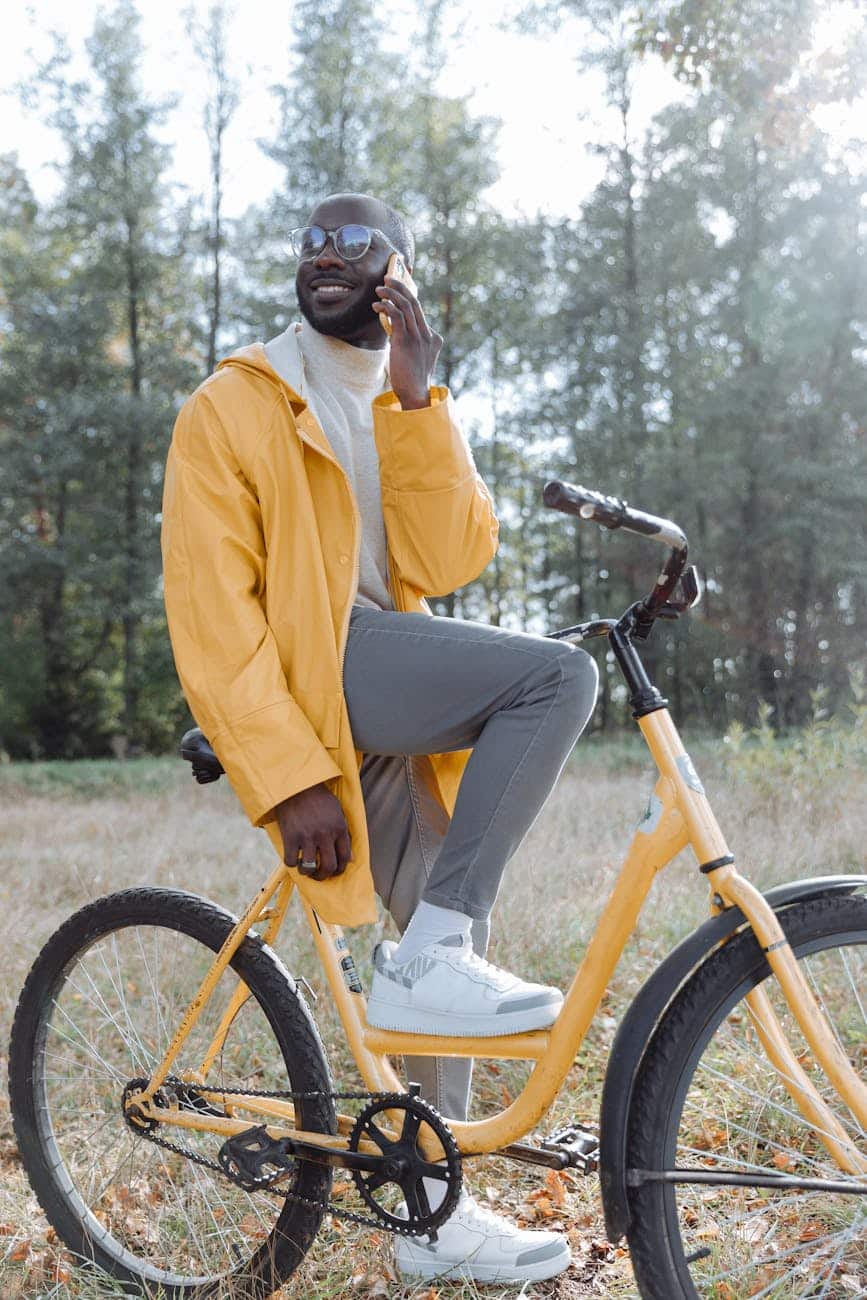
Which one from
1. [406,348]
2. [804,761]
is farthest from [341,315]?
[804,761]

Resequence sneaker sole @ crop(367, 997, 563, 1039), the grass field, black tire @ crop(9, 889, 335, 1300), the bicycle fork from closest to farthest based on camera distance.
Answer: the bicycle fork
sneaker sole @ crop(367, 997, 563, 1039)
black tire @ crop(9, 889, 335, 1300)
the grass field

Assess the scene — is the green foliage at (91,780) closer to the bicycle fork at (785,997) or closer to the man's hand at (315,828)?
the man's hand at (315,828)

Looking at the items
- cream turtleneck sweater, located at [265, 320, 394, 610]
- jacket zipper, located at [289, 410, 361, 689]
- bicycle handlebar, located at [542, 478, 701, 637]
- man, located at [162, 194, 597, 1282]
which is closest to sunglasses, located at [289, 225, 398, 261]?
man, located at [162, 194, 597, 1282]

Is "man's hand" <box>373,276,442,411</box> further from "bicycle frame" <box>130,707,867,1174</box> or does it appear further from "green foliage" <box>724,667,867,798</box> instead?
"green foliage" <box>724,667,867,798</box>

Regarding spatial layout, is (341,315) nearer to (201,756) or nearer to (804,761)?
(201,756)

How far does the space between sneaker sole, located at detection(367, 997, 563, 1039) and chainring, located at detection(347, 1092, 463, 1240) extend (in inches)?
7.8

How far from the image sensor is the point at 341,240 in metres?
2.33

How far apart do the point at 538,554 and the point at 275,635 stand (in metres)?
21.2

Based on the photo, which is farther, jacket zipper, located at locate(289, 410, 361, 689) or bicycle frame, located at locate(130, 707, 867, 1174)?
jacket zipper, located at locate(289, 410, 361, 689)

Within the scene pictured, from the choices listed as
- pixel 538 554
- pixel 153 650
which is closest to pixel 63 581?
pixel 153 650

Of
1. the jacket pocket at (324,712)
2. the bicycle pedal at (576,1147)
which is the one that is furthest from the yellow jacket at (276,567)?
the bicycle pedal at (576,1147)

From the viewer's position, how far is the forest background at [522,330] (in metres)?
18.1

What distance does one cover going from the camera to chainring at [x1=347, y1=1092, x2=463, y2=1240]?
2.14 m

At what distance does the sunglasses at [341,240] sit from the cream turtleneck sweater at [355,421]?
16 cm
